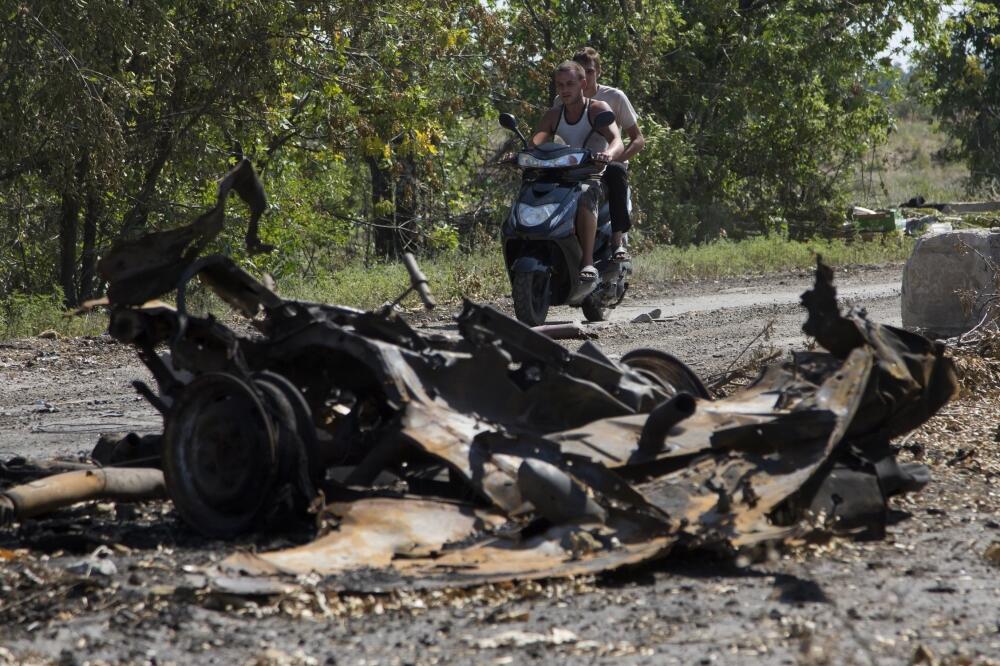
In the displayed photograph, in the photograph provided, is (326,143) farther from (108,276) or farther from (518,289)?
(108,276)

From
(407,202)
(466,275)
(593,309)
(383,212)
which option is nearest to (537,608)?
(593,309)

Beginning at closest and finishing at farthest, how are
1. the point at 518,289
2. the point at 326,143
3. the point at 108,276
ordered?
the point at 108,276
the point at 518,289
the point at 326,143

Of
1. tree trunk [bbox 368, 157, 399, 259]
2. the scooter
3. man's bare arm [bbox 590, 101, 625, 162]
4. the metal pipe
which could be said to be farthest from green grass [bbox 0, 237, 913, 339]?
the metal pipe

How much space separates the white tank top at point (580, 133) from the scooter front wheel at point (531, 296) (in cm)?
116

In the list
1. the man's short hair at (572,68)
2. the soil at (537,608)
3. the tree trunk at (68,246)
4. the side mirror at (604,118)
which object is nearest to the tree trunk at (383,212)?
the tree trunk at (68,246)

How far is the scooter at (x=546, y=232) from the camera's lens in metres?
11.4

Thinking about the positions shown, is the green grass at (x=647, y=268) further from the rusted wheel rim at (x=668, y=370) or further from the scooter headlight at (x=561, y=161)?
the rusted wheel rim at (x=668, y=370)

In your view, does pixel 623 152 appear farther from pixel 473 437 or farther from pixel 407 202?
pixel 473 437

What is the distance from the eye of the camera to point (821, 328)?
550 centimetres

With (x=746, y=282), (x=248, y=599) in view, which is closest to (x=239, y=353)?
(x=248, y=599)

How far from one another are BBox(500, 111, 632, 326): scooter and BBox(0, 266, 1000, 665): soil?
5921 mm

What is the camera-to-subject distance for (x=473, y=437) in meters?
4.88

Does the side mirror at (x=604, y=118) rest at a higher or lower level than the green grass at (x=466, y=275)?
higher

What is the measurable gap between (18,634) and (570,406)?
88.2 inches
